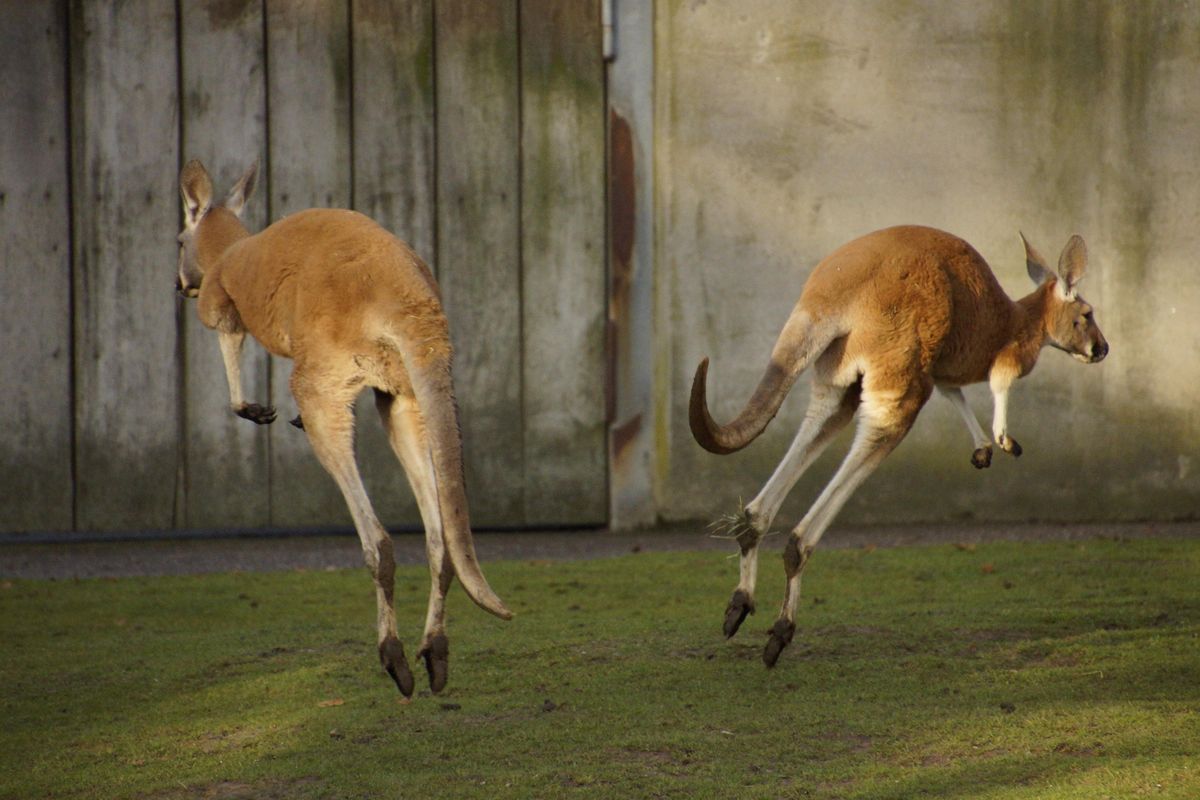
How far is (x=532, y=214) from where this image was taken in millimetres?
8133

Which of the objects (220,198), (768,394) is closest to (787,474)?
(768,394)

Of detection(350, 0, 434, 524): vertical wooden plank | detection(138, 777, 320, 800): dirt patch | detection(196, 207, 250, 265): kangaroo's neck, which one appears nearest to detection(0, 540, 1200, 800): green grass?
detection(138, 777, 320, 800): dirt patch

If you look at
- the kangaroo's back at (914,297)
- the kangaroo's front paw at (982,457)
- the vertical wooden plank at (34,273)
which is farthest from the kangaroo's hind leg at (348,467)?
the vertical wooden plank at (34,273)

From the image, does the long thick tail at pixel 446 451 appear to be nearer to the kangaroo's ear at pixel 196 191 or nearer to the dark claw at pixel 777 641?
the dark claw at pixel 777 641

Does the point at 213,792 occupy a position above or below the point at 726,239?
below

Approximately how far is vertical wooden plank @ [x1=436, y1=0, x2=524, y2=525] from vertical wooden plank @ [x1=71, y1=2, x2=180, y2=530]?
4.55 ft

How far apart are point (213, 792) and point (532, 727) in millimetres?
960

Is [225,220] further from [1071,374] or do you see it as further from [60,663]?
[1071,374]

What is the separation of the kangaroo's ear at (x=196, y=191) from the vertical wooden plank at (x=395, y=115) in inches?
99.7

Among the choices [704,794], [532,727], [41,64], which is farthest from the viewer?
[41,64]

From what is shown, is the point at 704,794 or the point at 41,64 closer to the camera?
the point at 704,794

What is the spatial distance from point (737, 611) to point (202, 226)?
2.25 m

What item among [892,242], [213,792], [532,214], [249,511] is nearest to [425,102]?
[532,214]

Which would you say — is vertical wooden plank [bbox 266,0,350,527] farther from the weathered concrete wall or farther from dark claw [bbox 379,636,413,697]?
dark claw [bbox 379,636,413,697]
